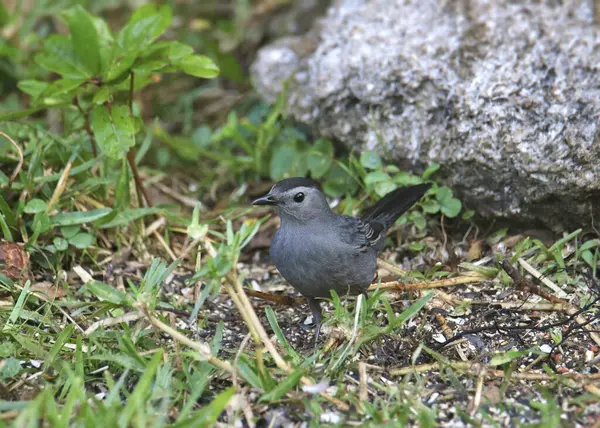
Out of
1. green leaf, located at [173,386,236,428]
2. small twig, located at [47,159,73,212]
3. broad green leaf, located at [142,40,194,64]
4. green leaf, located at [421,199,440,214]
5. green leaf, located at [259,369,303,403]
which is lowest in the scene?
green leaf, located at [259,369,303,403]

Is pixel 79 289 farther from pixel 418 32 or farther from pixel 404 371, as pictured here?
pixel 418 32

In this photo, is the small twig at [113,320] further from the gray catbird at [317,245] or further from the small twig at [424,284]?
the small twig at [424,284]

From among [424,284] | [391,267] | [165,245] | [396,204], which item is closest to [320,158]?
[396,204]

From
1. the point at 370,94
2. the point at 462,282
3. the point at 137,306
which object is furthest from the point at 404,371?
the point at 370,94

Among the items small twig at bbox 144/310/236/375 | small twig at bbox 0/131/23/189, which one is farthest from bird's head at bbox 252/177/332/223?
small twig at bbox 0/131/23/189

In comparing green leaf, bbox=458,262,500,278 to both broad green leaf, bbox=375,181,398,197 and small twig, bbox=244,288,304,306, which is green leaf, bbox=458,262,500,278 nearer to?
broad green leaf, bbox=375,181,398,197

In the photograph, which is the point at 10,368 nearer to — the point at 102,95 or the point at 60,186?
the point at 60,186
